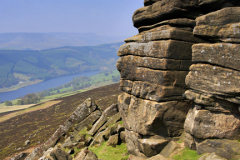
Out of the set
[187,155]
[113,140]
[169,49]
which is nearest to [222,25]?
[169,49]

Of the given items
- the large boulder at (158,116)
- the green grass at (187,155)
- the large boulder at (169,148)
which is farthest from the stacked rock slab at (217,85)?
the large boulder at (169,148)

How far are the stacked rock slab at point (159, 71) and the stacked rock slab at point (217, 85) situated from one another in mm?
1465

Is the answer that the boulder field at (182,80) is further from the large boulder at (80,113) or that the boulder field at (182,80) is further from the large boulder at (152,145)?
the large boulder at (80,113)

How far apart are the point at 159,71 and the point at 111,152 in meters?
13.5

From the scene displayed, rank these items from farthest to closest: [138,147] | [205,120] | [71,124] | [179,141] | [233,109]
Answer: [71,124] → [138,147] → [179,141] → [205,120] → [233,109]

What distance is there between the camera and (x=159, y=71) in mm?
16531

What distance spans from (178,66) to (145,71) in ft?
11.3

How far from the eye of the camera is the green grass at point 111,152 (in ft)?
70.3

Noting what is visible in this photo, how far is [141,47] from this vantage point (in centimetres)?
1847

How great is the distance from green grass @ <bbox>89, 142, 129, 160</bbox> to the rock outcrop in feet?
7.08

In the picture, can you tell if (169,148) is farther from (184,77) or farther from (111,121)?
(111,121)

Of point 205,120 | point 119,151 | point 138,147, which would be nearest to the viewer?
point 205,120

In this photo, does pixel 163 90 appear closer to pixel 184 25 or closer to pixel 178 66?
pixel 178 66

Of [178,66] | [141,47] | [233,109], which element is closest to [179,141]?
[233,109]
